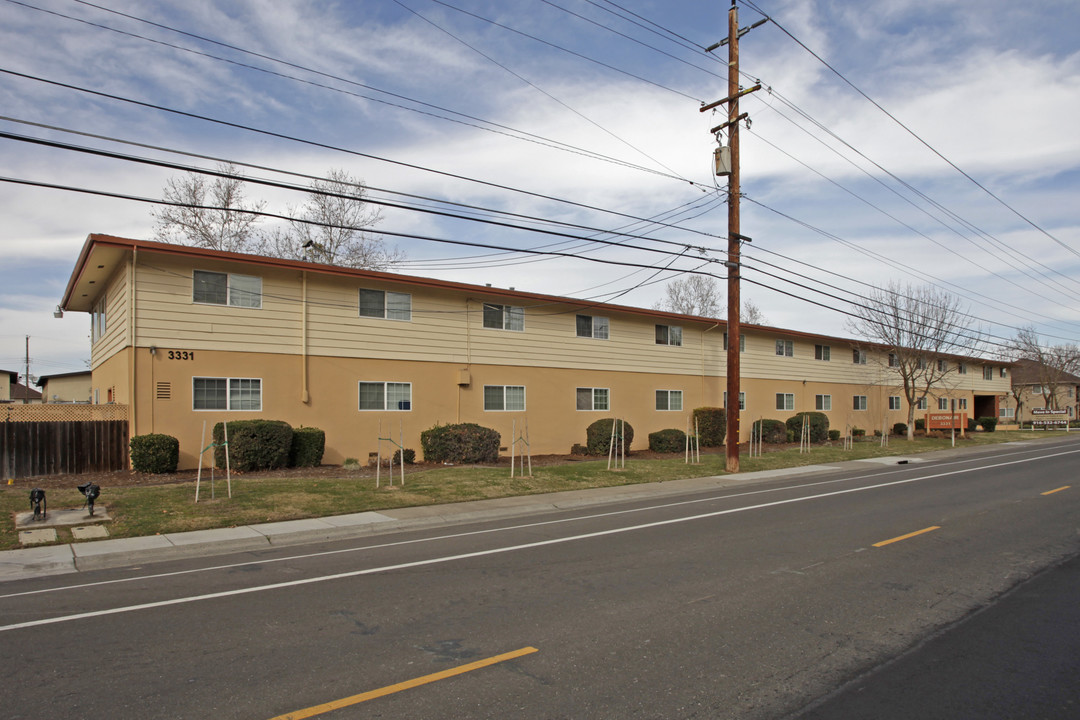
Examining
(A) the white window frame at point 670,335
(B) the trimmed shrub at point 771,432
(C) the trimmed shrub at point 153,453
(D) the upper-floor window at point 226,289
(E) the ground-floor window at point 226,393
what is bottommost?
(B) the trimmed shrub at point 771,432

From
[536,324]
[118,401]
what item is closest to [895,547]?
[536,324]

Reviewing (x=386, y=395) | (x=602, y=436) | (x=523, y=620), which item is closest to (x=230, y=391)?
(x=386, y=395)

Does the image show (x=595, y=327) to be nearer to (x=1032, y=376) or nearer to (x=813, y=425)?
(x=813, y=425)

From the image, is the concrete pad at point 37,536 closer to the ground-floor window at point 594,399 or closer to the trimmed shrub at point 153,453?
the trimmed shrub at point 153,453

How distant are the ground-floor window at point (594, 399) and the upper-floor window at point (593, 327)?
6.99 feet

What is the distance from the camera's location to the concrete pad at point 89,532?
10.7 metres

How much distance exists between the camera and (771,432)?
1335 inches

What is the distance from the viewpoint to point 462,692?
468 cm

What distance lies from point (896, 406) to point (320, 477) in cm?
4116

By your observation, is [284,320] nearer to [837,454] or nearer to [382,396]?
[382,396]

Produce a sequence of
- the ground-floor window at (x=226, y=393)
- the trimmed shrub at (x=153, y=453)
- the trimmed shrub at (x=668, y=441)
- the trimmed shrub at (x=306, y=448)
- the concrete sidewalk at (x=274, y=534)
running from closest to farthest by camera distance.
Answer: the concrete sidewalk at (x=274, y=534) < the trimmed shrub at (x=153, y=453) < the ground-floor window at (x=226, y=393) < the trimmed shrub at (x=306, y=448) < the trimmed shrub at (x=668, y=441)

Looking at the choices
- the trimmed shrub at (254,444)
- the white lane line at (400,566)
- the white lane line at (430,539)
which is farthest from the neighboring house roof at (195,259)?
the white lane line at (400,566)

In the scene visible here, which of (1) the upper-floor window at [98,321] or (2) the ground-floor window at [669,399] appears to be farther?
(2) the ground-floor window at [669,399]

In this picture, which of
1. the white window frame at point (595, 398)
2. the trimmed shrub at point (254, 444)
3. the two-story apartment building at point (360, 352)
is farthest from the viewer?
the white window frame at point (595, 398)
